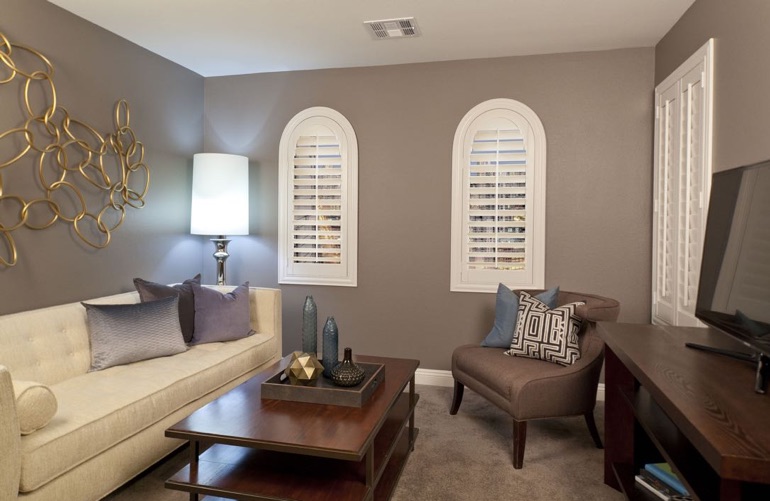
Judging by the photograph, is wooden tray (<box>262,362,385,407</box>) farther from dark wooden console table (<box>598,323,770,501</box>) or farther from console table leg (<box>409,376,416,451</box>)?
dark wooden console table (<box>598,323,770,501</box>)

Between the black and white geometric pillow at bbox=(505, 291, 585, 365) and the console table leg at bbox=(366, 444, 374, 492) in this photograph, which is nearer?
the console table leg at bbox=(366, 444, 374, 492)

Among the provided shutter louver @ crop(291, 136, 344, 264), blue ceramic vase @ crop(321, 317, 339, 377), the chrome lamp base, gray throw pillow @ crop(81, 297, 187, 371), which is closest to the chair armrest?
blue ceramic vase @ crop(321, 317, 339, 377)

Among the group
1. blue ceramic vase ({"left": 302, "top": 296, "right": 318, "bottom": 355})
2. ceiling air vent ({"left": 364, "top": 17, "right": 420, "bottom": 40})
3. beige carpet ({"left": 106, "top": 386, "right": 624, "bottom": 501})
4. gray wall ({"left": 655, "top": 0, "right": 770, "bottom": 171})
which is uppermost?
ceiling air vent ({"left": 364, "top": 17, "right": 420, "bottom": 40})

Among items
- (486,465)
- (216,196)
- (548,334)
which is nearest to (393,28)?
(216,196)

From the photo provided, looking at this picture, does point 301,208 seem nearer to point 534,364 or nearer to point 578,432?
point 534,364

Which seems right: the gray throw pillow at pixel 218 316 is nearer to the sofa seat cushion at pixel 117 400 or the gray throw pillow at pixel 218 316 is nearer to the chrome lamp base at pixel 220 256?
the sofa seat cushion at pixel 117 400

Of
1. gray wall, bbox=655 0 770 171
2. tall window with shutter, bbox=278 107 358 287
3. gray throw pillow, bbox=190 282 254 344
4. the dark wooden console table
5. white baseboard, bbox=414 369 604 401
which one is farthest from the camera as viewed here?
tall window with shutter, bbox=278 107 358 287

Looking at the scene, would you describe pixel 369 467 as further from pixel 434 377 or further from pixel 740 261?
pixel 434 377

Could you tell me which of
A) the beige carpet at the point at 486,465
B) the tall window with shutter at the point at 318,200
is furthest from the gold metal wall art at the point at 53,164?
the beige carpet at the point at 486,465

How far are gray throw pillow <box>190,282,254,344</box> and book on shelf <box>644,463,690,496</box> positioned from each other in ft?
7.90

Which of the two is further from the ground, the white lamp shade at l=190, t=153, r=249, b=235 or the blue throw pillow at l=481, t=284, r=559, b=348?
the white lamp shade at l=190, t=153, r=249, b=235

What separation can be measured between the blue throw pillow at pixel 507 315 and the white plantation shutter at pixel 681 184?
0.71 metres

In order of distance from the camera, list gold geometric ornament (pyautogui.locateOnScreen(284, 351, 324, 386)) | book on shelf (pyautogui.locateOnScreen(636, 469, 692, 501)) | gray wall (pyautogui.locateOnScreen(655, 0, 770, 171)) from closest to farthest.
Result: book on shelf (pyautogui.locateOnScreen(636, 469, 692, 501)) < gray wall (pyautogui.locateOnScreen(655, 0, 770, 171)) < gold geometric ornament (pyautogui.locateOnScreen(284, 351, 324, 386))

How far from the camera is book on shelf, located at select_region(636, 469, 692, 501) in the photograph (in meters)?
1.84
